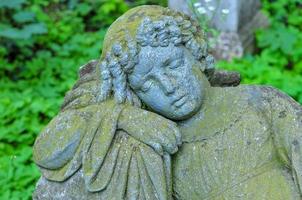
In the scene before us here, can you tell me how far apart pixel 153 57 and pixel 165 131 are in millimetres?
254

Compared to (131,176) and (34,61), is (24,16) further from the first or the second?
(131,176)

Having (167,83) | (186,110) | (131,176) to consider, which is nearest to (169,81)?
(167,83)

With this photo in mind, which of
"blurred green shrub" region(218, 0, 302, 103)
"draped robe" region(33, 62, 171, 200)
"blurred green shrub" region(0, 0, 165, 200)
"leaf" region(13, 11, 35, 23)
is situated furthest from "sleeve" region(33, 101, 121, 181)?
"leaf" region(13, 11, 35, 23)

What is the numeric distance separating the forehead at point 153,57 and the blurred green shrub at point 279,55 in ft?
7.38

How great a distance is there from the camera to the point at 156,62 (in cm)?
290

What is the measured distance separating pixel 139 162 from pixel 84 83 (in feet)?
1.37

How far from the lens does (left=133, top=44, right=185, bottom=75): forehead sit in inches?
114

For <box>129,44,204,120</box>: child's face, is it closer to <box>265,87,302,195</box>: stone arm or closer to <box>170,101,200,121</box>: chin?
<box>170,101,200,121</box>: chin

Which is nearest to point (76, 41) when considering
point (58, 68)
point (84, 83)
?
point (58, 68)

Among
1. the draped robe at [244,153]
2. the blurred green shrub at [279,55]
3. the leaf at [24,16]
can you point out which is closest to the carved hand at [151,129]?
the draped robe at [244,153]

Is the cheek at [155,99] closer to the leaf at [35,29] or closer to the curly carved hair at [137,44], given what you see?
the curly carved hair at [137,44]

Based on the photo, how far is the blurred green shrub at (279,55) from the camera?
5375 mm

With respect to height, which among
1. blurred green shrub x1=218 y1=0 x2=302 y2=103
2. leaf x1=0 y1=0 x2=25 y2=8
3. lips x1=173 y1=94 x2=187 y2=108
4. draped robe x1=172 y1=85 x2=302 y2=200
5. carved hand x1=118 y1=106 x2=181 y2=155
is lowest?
blurred green shrub x1=218 y1=0 x2=302 y2=103

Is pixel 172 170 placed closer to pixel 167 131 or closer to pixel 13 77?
pixel 167 131
